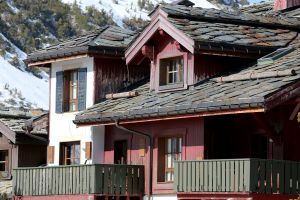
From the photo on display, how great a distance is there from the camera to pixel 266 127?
4006cm

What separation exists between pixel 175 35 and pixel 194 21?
5.58 feet

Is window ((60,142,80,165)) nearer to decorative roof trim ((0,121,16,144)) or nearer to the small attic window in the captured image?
decorative roof trim ((0,121,16,144))

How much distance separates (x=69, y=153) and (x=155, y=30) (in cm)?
715

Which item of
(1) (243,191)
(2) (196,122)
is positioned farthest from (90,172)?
(1) (243,191)

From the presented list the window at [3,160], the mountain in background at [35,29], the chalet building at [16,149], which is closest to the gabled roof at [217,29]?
the chalet building at [16,149]

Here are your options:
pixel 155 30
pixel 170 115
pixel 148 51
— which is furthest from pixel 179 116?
pixel 148 51

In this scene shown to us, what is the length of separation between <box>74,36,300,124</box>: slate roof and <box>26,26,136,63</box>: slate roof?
2063 millimetres

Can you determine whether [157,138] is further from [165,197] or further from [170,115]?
[170,115]

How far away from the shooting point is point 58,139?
50.3 m

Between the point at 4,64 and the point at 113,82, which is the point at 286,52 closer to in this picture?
the point at 113,82

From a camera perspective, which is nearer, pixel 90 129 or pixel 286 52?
pixel 286 52

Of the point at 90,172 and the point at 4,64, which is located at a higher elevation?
the point at 4,64

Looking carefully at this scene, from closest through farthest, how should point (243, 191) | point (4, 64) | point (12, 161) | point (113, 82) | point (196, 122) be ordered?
1. point (243, 191)
2. point (196, 122)
3. point (113, 82)
4. point (12, 161)
5. point (4, 64)

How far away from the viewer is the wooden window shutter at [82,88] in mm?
49281
